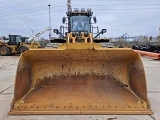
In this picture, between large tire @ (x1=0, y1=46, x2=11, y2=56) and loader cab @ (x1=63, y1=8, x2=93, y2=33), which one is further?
large tire @ (x1=0, y1=46, x2=11, y2=56)

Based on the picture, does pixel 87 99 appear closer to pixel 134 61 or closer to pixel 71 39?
pixel 134 61

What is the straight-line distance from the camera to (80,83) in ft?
14.8

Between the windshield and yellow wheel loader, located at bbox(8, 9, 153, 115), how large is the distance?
396 cm

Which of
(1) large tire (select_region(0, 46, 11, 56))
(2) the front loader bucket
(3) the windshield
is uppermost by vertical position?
(3) the windshield

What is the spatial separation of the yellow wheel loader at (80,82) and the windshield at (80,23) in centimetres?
396

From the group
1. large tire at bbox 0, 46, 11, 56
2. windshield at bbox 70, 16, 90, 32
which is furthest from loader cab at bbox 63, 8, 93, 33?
large tire at bbox 0, 46, 11, 56

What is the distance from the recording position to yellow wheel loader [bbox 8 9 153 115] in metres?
3.87

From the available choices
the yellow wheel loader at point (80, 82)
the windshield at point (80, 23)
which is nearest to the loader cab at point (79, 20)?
the windshield at point (80, 23)

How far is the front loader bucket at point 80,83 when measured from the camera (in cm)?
386

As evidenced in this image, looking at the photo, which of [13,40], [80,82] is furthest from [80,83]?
[13,40]

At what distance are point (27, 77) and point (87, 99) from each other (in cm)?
112

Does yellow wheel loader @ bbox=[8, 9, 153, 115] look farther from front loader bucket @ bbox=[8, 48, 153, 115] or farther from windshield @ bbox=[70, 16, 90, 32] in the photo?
windshield @ bbox=[70, 16, 90, 32]

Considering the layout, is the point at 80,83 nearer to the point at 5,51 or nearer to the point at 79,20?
the point at 79,20

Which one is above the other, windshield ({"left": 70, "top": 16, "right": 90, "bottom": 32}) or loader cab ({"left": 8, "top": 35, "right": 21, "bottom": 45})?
windshield ({"left": 70, "top": 16, "right": 90, "bottom": 32})
